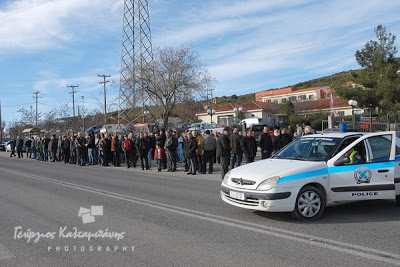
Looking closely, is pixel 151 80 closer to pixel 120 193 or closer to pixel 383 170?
pixel 120 193

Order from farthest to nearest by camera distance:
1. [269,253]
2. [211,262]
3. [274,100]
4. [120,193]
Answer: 1. [274,100]
2. [120,193]
3. [269,253]
4. [211,262]

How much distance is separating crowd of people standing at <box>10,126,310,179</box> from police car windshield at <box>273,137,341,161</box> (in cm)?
521

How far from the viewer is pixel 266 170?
→ 7008 millimetres

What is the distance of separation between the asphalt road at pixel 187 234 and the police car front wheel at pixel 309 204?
19 centimetres

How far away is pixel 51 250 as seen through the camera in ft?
18.4

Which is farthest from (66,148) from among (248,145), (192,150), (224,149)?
(248,145)

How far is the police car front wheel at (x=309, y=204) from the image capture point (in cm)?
675

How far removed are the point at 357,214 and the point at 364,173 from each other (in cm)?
83

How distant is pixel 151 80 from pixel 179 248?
2767 centimetres

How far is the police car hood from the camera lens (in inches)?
265

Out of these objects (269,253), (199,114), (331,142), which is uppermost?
(199,114)

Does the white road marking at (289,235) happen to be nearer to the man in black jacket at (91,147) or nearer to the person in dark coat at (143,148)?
the person in dark coat at (143,148)

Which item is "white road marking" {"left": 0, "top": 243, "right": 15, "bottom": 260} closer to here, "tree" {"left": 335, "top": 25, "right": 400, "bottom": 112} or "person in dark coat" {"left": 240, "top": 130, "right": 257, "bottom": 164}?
"person in dark coat" {"left": 240, "top": 130, "right": 257, "bottom": 164}

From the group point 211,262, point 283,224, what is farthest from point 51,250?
point 283,224
